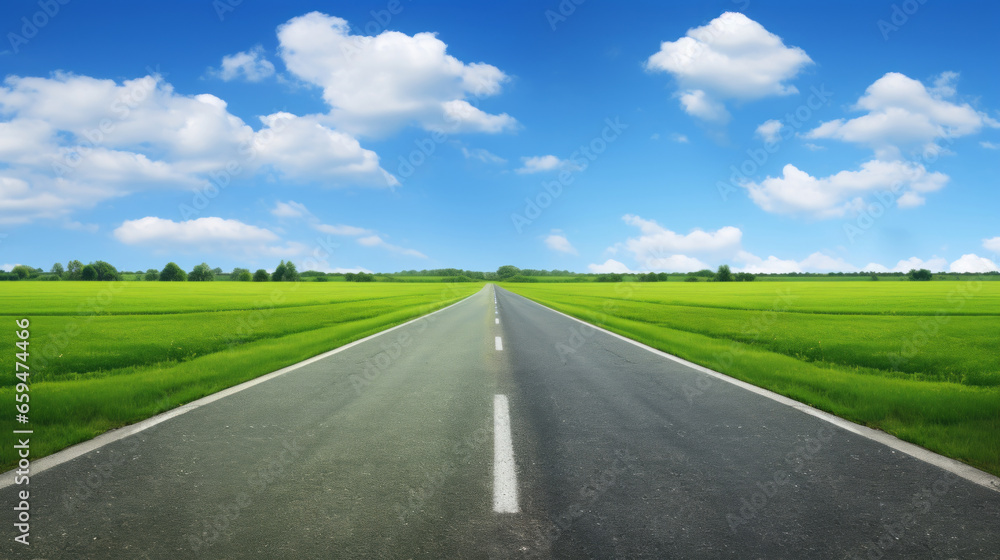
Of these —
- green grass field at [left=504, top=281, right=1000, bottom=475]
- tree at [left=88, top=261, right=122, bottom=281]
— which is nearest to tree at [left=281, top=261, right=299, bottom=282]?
tree at [left=88, top=261, right=122, bottom=281]

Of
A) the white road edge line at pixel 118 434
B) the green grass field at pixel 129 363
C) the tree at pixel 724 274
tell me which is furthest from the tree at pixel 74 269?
the tree at pixel 724 274

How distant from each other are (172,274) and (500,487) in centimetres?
14135

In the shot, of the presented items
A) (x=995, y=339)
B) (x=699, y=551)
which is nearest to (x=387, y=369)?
(x=699, y=551)

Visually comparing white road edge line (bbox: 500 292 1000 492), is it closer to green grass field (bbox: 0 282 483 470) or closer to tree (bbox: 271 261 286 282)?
green grass field (bbox: 0 282 483 470)

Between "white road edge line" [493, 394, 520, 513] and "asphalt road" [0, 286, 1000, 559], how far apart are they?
0.07 ft

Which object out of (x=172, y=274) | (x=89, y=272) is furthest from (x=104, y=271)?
(x=172, y=274)

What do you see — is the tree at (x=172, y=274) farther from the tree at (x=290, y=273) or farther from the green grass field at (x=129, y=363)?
the green grass field at (x=129, y=363)

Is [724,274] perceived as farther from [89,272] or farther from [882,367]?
[89,272]

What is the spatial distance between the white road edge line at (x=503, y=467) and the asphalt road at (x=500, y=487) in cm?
2

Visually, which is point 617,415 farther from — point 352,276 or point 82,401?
point 352,276

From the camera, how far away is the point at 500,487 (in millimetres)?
3875

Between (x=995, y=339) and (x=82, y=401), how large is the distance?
22.2 m

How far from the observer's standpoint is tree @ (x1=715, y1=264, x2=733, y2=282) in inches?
5404

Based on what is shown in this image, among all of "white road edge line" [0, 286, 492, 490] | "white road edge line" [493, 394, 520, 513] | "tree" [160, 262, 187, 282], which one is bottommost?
"white road edge line" [0, 286, 492, 490]
